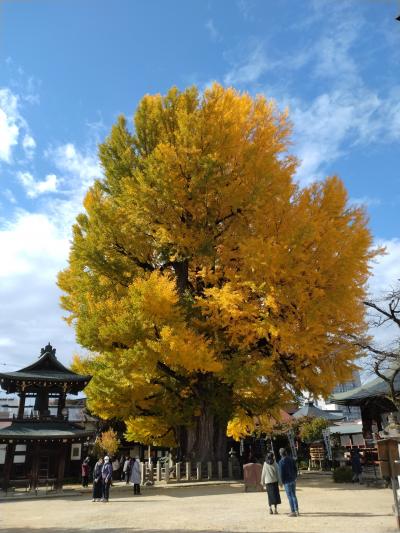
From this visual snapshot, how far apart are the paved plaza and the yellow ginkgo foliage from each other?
10.5 feet

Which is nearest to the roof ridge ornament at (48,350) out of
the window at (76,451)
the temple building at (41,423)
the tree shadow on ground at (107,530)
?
the temple building at (41,423)

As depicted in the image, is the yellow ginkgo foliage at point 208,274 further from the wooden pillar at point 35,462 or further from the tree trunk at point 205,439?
the wooden pillar at point 35,462

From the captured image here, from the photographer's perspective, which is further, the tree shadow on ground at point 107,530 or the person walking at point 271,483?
the person walking at point 271,483

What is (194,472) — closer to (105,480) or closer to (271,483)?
(105,480)

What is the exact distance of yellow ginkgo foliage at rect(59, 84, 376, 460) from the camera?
12.2 m

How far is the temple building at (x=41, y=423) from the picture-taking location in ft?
53.0

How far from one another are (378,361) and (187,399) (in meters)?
7.35

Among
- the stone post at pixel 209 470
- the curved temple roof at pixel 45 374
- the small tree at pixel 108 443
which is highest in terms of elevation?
the curved temple roof at pixel 45 374

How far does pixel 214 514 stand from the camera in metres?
7.97

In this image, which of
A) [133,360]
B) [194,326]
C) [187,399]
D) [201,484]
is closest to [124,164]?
[194,326]

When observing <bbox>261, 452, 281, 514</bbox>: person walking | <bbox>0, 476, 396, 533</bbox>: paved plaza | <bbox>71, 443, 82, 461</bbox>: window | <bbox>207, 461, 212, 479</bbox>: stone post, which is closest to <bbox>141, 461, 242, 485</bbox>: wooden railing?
<bbox>207, 461, 212, 479</bbox>: stone post

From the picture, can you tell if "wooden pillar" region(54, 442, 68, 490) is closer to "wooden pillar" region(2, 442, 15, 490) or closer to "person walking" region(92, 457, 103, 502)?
"wooden pillar" region(2, 442, 15, 490)

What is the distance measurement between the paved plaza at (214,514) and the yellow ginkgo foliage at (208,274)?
126 inches

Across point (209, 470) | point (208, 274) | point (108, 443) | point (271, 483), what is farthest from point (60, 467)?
point (271, 483)
